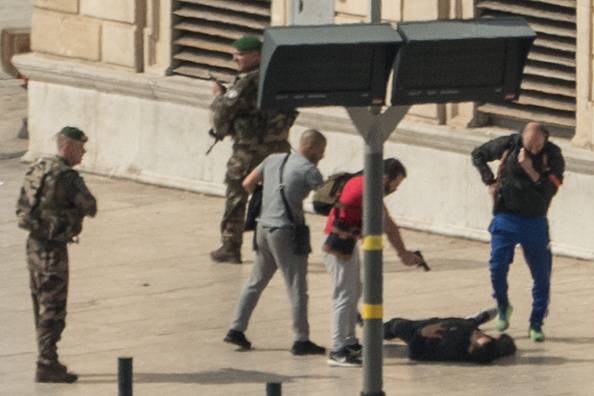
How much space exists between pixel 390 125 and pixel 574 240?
611 centimetres

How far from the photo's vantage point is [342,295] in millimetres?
11406

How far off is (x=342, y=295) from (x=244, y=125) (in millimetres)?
3303

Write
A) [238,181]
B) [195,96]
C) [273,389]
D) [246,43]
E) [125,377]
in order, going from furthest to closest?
[195,96]
[238,181]
[246,43]
[125,377]
[273,389]

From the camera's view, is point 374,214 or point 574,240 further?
point 574,240

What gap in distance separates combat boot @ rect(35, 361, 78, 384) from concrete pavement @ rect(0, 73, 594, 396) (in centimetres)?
5

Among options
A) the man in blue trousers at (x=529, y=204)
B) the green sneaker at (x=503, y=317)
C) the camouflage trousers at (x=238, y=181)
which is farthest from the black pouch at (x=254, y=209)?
the camouflage trousers at (x=238, y=181)

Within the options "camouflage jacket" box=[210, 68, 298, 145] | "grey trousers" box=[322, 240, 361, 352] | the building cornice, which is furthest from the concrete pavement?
"camouflage jacket" box=[210, 68, 298, 145]

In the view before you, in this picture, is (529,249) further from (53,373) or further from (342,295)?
(53,373)

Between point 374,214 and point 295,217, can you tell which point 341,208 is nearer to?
point 295,217

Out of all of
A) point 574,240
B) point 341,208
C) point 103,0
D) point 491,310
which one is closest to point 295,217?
point 341,208

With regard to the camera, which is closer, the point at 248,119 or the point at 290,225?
the point at 290,225

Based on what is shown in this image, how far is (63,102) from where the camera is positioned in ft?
62.6

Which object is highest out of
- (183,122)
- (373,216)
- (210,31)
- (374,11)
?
(374,11)

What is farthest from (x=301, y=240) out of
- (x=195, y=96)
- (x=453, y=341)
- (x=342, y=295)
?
(x=195, y=96)
